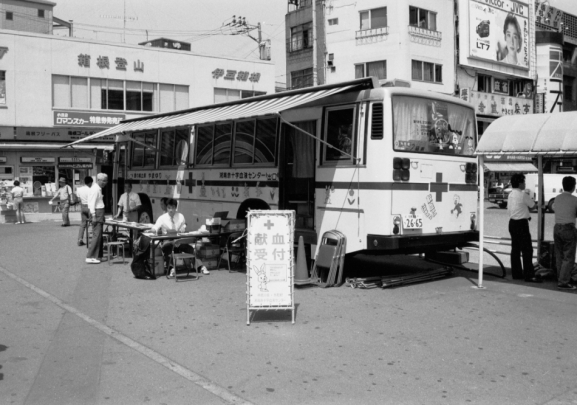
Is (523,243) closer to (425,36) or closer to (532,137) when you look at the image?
(532,137)

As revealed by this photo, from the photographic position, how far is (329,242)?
10.0 metres

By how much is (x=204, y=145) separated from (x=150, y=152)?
119 inches

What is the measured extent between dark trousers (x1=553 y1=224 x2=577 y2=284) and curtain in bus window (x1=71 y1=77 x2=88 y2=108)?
26.2m

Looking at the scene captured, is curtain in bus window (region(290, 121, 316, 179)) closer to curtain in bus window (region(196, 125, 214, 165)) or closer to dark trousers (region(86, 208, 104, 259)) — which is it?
curtain in bus window (region(196, 125, 214, 165))

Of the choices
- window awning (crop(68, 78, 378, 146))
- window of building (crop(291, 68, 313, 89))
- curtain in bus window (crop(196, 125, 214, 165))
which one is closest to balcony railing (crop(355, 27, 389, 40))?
window of building (crop(291, 68, 313, 89))

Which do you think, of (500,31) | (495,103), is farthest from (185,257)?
(500,31)

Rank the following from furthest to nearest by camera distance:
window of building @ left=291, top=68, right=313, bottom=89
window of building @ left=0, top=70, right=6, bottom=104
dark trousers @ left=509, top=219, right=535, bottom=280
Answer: window of building @ left=291, top=68, right=313, bottom=89 < window of building @ left=0, top=70, right=6, bottom=104 < dark trousers @ left=509, top=219, right=535, bottom=280

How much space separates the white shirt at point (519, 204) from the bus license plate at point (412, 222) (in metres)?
1.85

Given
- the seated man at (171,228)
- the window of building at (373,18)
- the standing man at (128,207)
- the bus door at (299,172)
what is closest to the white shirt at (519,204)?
the bus door at (299,172)

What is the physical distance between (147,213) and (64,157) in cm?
1557

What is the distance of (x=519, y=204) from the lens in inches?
411

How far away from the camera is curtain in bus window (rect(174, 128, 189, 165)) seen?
47.5 feet

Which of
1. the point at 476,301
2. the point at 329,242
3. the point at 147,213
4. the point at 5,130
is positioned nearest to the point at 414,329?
the point at 476,301

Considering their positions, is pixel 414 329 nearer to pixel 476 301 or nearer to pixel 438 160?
pixel 476 301
